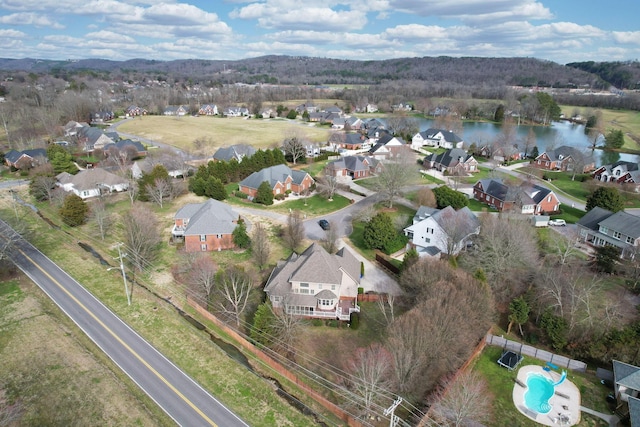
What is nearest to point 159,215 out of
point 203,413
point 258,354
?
point 258,354

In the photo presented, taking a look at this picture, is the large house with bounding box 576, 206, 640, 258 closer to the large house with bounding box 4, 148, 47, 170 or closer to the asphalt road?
the asphalt road

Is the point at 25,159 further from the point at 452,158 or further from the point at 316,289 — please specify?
the point at 452,158

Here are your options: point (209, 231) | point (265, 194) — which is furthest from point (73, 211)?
point (265, 194)

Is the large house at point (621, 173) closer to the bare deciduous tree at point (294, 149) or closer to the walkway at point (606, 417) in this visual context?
the walkway at point (606, 417)

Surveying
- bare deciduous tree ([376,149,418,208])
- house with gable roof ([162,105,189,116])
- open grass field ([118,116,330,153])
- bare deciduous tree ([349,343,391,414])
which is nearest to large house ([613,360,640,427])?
bare deciduous tree ([349,343,391,414])

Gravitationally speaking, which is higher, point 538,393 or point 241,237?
point 241,237
